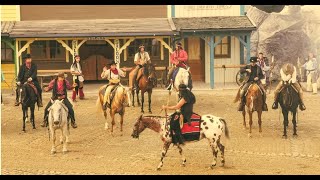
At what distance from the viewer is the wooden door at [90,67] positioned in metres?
28.8

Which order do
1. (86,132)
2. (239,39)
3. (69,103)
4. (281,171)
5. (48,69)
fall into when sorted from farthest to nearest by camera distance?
(48,69), (239,39), (86,132), (69,103), (281,171)

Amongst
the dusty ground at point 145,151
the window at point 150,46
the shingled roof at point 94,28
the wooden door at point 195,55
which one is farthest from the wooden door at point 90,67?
the dusty ground at point 145,151

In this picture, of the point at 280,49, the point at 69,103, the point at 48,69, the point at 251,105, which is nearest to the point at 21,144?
the point at 69,103

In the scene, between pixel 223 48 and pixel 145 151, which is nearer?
pixel 145 151

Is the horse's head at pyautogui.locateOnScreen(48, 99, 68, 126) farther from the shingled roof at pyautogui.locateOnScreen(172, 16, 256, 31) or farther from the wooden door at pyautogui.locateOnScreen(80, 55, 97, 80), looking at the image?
the wooden door at pyautogui.locateOnScreen(80, 55, 97, 80)

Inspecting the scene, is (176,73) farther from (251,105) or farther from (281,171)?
(281,171)

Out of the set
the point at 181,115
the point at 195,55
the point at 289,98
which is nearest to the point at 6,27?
the point at 195,55

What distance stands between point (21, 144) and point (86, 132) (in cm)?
227

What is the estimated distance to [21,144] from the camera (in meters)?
15.8

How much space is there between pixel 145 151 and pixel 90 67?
14.8m

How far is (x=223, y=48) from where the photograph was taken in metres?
28.5

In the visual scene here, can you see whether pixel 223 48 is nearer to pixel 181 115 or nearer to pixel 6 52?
pixel 6 52

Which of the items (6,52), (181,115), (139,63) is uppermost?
(6,52)

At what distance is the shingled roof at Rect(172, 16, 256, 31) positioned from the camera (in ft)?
86.1
